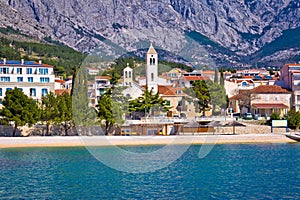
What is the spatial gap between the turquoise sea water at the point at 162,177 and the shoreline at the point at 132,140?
551 centimetres

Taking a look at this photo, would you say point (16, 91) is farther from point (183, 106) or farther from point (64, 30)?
point (64, 30)

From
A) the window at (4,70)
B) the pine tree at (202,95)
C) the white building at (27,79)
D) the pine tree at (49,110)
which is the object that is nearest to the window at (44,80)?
the white building at (27,79)

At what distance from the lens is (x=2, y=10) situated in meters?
157

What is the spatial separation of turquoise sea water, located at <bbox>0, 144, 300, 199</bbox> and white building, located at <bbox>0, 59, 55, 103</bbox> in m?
17.9

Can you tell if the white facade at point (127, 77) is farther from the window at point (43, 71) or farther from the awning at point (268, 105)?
the awning at point (268, 105)

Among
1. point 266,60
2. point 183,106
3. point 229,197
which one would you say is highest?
point 266,60

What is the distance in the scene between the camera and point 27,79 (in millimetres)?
62969

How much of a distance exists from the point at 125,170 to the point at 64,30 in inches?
5450

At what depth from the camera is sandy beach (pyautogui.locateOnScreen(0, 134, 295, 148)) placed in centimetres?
5109

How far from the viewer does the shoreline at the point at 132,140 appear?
51094mm

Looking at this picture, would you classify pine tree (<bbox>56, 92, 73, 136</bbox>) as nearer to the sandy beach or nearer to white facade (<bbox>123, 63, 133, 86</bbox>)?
the sandy beach

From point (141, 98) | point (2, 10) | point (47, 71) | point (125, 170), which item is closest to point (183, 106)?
point (141, 98)

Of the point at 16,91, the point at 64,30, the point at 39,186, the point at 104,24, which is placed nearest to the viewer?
the point at 39,186

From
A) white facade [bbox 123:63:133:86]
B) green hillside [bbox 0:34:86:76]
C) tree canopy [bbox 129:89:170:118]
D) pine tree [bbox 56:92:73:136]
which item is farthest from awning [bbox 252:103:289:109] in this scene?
green hillside [bbox 0:34:86:76]
